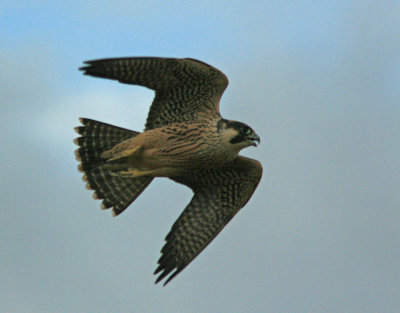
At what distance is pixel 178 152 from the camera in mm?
13180

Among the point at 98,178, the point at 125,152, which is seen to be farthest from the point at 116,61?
the point at 98,178

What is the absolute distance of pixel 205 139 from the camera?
1308 centimetres

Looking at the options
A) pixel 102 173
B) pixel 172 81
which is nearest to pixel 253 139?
pixel 172 81

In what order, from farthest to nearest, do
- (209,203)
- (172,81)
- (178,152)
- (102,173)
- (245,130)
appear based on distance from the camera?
1. (102,173)
2. (209,203)
3. (172,81)
4. (178,152)
5. (245,130)

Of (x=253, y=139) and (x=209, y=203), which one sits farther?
(x=209, y=203)

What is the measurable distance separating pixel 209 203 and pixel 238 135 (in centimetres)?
203

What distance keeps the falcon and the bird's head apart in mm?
15

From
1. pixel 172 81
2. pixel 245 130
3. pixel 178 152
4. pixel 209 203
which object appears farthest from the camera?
pixel 209 203

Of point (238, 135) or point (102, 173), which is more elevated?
point (238, 135)

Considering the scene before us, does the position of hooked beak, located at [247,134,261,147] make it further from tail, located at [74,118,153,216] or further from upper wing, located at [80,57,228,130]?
tail, located at [74,118,153,216]

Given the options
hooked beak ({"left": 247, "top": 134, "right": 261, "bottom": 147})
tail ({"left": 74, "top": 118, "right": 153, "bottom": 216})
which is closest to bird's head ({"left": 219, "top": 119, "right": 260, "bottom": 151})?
hooked beak ({"left": 247, "top": 134, "right": 261, "bottom": 147})

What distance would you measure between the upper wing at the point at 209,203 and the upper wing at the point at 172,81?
1188mm

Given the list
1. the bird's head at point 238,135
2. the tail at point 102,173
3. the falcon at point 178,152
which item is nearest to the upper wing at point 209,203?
the falcon at point 178,152

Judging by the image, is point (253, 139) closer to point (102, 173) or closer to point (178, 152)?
point (178, 152)
